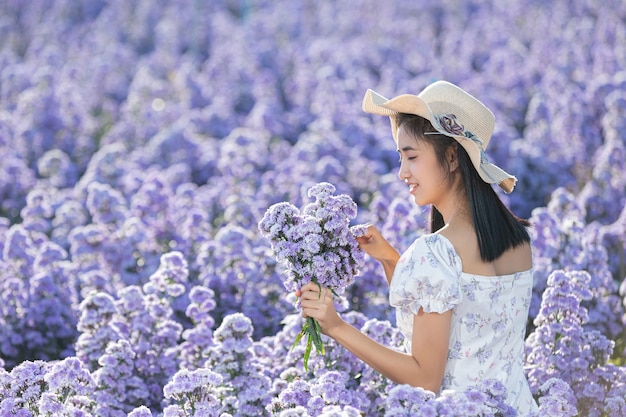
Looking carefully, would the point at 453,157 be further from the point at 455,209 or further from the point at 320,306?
the point at 320,306

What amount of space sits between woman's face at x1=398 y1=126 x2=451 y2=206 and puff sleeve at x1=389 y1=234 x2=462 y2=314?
8.5 inches

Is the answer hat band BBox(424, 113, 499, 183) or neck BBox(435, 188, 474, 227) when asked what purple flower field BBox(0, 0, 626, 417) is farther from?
hat band BBox(424, 113, 499, 183)

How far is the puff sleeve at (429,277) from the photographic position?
3.12m

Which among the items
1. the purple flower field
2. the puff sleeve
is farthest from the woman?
the purple flower field

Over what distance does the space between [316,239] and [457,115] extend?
692 millimetres

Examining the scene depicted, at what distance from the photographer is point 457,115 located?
3389 millimetres

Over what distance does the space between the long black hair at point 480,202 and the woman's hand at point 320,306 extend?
0.54m

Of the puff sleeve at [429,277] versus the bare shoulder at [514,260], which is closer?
the puff sleeve at [429,277]

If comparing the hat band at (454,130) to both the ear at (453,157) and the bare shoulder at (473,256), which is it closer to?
the ear at (453,157)

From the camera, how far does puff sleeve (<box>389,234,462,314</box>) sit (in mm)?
3117

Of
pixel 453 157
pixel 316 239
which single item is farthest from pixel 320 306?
pixel 453 157

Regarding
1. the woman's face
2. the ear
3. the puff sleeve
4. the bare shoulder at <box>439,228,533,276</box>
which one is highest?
the ear

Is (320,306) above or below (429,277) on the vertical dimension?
below

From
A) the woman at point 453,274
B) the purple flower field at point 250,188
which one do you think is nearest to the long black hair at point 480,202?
the woman at point 453,274
